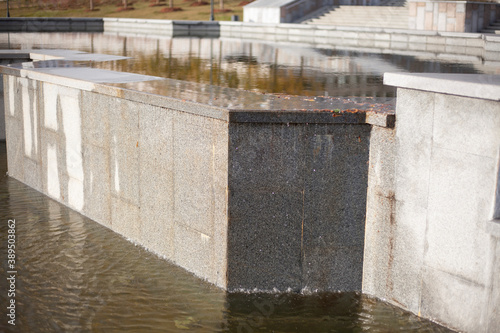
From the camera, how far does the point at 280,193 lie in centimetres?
641

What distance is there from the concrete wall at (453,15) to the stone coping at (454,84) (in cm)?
2210

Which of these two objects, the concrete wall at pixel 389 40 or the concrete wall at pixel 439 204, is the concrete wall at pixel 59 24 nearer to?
the concrete wall at pixel 389 40

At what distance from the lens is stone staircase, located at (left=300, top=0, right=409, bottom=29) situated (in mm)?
32344

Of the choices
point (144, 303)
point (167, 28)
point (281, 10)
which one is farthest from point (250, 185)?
point (281, 10)

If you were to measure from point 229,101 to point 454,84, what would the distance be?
249cm

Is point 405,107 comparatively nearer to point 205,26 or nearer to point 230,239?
point 230,239

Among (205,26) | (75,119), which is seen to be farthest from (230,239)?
(205,26)

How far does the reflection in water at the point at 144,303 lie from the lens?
5977 mm

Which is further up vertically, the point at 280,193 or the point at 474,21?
the point at 474,21

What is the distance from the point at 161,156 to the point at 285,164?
1637 millimetres

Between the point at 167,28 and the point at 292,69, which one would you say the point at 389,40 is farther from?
the point at 167,28

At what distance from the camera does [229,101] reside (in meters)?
7.08

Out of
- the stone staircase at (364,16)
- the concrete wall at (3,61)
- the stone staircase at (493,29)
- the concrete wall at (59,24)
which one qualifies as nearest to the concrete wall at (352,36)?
the concrete wall at (59,24)

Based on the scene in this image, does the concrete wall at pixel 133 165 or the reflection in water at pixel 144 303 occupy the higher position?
the concrete wall at pixel 133 165
